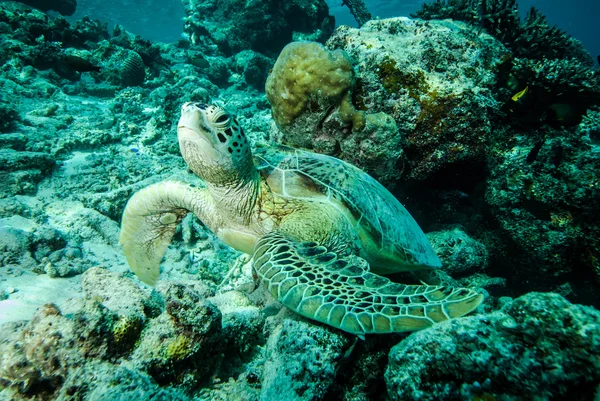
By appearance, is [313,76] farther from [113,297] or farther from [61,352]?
[61,352]

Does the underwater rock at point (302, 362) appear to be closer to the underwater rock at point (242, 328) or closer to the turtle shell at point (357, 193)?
the underwater rock at point (242, 328)

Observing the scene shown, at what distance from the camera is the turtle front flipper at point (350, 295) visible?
4.27 feet

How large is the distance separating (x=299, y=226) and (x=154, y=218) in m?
1.73

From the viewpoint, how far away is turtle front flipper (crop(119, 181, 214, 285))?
2705mm

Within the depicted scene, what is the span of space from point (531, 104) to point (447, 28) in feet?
4.69

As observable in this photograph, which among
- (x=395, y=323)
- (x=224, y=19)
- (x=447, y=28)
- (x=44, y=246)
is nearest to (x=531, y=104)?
(x=447, y=28)

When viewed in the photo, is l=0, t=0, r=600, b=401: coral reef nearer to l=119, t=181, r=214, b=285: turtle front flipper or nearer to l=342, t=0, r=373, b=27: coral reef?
l=119, t=181, r=214, b=285: turtle front flipper

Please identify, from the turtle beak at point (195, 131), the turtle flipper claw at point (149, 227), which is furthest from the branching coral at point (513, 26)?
the turtle flipper claw at point (149, 227)

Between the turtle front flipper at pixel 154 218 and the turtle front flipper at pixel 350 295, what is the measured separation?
1.18 metres

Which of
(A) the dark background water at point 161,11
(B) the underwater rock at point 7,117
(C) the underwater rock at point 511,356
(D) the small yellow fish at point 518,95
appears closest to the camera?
(C) the underwater rock at point 511,356

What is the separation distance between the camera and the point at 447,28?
145 inches

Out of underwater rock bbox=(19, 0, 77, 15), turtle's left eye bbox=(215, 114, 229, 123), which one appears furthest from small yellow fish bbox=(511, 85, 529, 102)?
underwater rock bbox=(19, 0, 77, 15)

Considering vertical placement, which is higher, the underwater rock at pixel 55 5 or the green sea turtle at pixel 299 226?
the underwater rock at pixel 55 5

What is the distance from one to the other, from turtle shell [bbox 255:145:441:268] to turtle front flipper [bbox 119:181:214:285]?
741 millimetres
